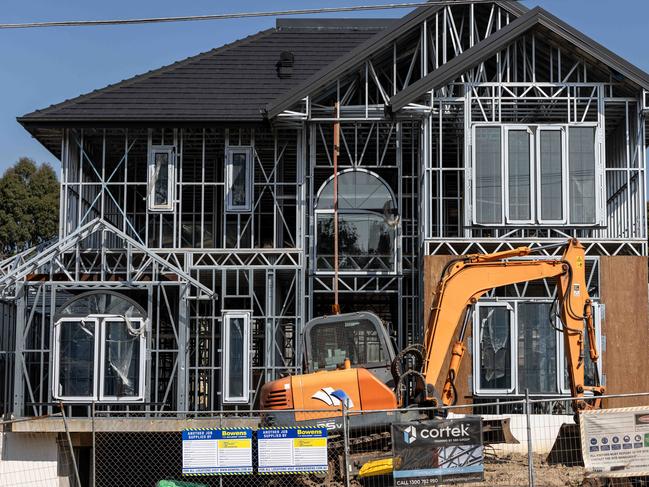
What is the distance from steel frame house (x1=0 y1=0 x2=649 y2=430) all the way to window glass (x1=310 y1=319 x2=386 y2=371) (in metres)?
5.20

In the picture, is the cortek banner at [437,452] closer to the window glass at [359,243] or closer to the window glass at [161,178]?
the window glass at [359,243]

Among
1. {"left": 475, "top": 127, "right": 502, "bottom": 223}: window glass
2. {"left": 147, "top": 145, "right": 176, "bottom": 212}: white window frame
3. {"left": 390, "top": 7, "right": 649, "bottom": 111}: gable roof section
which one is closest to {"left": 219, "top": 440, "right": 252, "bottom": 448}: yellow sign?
{"left": 475, "top": 127, "right": 502, "bottom": 223}: window glass

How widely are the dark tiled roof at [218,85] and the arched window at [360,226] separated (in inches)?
113

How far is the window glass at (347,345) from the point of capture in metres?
18.6

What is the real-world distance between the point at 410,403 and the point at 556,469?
283cm

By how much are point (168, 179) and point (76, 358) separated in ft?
19.4

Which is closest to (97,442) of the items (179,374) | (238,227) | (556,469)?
(179,374)

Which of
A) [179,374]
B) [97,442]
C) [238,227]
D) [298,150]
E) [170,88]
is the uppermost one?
[170,88]

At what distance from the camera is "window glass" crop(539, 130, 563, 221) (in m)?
24.2

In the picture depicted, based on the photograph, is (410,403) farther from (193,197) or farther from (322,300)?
(193,197)

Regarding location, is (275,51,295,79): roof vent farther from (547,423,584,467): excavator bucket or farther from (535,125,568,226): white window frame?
(547,423,584,467): excavator bucket

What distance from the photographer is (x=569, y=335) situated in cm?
1858

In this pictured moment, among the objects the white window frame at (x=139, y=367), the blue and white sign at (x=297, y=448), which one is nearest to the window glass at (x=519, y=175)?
the white window frame at (x=139, y=367)

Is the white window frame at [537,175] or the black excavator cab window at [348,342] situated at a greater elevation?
the white window frame at [537,175]
